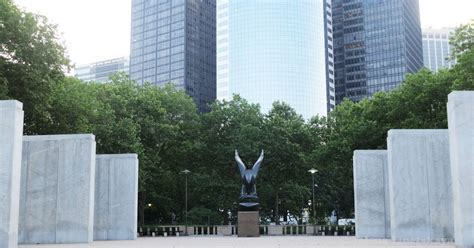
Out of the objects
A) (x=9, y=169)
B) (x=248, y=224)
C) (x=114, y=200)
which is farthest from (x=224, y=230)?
(x=9, y=169)

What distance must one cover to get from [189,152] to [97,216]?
20.4 metres

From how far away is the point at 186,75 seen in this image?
134 meters

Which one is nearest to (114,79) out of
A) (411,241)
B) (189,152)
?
(189,152)

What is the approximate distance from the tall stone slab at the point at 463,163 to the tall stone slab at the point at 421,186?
6.93m

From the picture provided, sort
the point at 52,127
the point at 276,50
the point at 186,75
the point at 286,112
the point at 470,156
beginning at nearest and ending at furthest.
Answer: the point at 470,156 < the point at 52,127 < the point at 286,112 < the point at 276,50 < the point at 186,75

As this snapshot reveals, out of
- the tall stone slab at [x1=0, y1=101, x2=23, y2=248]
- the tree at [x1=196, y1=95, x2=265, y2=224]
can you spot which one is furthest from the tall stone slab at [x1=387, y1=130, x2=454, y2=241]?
the tree at [x1=196, y1=95, x2=265, y2=224]

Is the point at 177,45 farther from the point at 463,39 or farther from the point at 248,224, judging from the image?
the point at 248,224

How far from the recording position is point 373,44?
467 feet

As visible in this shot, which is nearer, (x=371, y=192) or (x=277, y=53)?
(x=371, y=192)

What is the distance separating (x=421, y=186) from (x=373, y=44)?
12287 cm

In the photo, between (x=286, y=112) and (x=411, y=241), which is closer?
(x=411, y=241)

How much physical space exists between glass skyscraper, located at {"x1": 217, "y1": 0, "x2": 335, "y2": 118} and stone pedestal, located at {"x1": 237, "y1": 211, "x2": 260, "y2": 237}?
→ 72836 mm

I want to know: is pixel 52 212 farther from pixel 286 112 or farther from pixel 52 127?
pixel 286 112

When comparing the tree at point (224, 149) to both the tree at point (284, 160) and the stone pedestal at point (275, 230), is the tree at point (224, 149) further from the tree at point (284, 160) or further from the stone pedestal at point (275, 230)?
the stone pedestal at point (275, 230)
